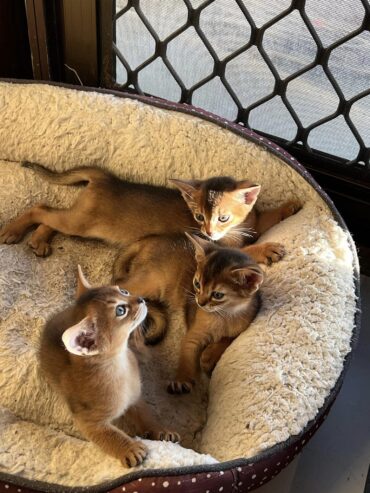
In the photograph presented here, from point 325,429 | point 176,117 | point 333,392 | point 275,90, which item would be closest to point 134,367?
point 333,392

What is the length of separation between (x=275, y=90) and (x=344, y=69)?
0.21 meters

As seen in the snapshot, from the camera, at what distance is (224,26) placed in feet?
5.73

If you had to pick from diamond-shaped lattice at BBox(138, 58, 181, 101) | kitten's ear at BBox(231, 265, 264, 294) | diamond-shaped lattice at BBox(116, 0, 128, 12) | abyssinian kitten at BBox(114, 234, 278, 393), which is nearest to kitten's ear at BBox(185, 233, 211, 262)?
abyssinian kitten at BBox(114, 234, 278, 393)

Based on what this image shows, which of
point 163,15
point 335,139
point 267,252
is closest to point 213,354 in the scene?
point 267,252

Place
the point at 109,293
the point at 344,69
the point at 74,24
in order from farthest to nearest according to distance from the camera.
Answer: the point at 74,24 < the point at 344,69 < the point at 109,293

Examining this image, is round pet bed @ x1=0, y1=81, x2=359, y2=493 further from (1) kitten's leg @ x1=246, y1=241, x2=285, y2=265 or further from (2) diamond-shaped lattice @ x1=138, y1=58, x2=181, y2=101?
(2) diamond-shaped lattice @ x1=138, y1=58, x2=181, y2=101

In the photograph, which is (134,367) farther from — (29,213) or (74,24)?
(74,24)

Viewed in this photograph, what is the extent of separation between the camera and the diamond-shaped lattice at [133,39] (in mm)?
1876

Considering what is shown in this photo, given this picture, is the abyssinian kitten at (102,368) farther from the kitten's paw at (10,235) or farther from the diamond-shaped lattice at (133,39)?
the diamond-shaped lattice at (133,39)

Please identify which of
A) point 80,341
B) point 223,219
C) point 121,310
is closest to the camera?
point 80,341

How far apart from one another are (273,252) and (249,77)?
0.60 m

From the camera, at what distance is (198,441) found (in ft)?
4.42

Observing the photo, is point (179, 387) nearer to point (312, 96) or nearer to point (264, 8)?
point (312, 96)

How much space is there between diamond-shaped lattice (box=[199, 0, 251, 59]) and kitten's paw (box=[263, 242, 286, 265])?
2.08ft
